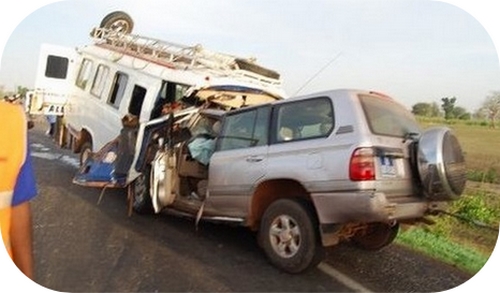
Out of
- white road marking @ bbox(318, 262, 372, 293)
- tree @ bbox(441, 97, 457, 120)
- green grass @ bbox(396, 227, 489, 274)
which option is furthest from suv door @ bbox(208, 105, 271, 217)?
tree @ bbox(441, 97, 457, 120)

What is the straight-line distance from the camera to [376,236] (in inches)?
113

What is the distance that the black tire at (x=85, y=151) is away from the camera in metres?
4.20

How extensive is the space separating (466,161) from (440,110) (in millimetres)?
312

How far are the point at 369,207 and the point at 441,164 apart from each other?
0.41 metres

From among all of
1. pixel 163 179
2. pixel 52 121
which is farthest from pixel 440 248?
pixel 52 121

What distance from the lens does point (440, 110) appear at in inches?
91.3

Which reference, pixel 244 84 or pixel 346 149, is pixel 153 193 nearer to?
pixel 244 84

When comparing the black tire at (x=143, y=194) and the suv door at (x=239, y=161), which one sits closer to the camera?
the suv door at (x=239, y=161)

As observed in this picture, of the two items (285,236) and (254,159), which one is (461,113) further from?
(254,159)

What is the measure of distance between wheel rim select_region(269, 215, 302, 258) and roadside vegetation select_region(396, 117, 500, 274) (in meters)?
0.62

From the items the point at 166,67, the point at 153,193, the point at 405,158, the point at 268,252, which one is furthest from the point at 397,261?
the point at 166,67

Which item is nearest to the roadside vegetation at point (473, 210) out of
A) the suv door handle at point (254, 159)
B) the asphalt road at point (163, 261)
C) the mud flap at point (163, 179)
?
the asphalt road at point (163, 261)

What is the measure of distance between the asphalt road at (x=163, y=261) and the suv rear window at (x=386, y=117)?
678 millimetres

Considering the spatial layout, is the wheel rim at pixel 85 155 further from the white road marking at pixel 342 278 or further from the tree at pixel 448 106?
the tree at pixel 448 106
